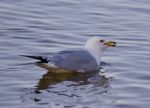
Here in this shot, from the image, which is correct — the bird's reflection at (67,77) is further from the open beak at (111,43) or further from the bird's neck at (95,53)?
the open beak at (111,43)

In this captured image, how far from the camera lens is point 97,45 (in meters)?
11.4

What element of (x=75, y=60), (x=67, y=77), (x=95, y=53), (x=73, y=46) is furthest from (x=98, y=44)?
(x=67, y=77)

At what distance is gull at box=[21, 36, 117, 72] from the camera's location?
10494 millimetres

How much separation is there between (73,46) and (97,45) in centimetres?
64

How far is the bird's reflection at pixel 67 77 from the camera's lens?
1030cm

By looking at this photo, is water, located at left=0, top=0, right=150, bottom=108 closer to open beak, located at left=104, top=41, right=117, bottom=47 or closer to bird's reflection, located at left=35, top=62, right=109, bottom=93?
bird's reflection, located at left=35, top=62, right=109, bottom=93

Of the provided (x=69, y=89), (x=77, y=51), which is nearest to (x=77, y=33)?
(x=77, y=51)

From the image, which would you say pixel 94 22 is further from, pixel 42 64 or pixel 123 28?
pixel 42 64

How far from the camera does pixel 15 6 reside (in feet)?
47.8

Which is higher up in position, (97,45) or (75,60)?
(97,45)

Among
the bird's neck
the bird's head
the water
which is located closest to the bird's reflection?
the water

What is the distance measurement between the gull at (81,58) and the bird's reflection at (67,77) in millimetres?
78

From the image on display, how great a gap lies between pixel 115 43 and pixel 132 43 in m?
0.96

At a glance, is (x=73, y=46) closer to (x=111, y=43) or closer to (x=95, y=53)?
(x=95, y=53)
